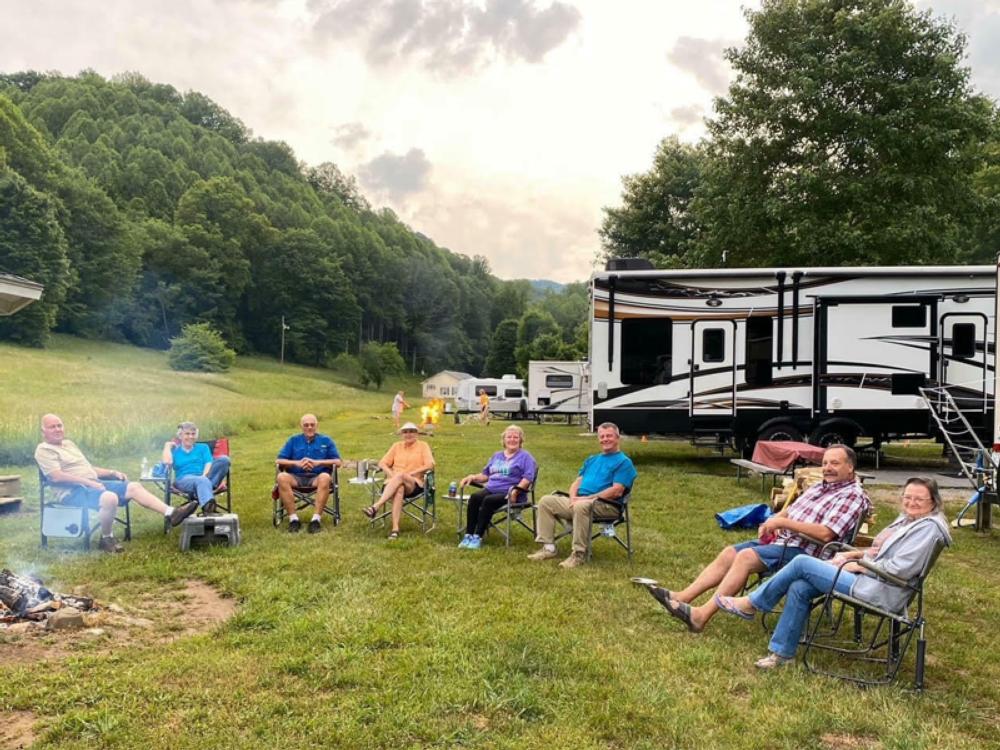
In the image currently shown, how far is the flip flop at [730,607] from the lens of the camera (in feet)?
12.3

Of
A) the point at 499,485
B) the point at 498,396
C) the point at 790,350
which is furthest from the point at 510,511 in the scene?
the point at 498,396

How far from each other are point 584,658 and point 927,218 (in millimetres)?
12777

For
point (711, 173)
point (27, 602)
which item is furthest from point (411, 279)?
point (27, 602)

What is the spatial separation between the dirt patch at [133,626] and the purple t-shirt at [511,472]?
2.25 metres

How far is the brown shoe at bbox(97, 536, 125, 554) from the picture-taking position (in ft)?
17.5

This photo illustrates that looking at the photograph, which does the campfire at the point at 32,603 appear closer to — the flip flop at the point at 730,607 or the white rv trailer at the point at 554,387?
the flip flop at the point at 730,607

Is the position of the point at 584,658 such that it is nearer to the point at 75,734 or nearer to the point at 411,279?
the point at 75,734

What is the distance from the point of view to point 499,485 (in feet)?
19.5

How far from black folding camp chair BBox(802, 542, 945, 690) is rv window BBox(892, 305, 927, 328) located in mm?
6912

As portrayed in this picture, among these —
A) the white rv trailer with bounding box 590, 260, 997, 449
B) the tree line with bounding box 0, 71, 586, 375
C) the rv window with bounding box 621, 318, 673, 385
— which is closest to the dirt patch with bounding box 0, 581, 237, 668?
the white rv trailer with bounding box 590, 260, 997, 449

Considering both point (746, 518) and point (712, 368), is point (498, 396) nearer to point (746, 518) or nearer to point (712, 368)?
point (712, 368)

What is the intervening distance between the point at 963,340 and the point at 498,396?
64.9 feet

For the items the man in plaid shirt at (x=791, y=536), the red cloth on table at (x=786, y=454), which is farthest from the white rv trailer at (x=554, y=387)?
the man in plaid shirt at (x=791, y=536)

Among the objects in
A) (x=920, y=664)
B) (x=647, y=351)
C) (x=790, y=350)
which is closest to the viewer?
(x=920, y=664)
